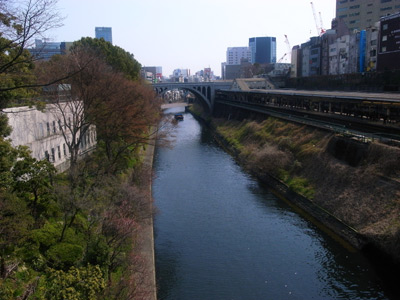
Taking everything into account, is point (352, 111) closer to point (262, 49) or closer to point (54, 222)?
point (54, 222)

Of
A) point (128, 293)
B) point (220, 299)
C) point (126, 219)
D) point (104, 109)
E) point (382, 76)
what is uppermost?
point (382, 76)

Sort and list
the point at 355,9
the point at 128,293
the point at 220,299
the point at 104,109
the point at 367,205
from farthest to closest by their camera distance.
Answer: the point at 355,9, the point at 104,109, the point at 367,205, the point at 220,299, the point at 128,293

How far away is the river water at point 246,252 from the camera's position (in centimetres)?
1081

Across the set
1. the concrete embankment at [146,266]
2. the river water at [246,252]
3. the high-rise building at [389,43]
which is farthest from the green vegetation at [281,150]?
the high-rise building at [389,43]

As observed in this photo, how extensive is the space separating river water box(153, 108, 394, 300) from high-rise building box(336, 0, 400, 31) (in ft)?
159

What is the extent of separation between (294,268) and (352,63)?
4331 cm

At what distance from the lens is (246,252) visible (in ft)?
42.4

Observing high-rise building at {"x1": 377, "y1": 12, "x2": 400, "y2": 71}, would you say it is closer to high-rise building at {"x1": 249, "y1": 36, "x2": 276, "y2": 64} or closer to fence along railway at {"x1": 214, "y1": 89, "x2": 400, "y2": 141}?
fence along railway at {"x1": 214, "y1": 89, "x2": 400, "y2": 141}

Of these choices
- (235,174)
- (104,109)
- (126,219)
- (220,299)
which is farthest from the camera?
(235,174)

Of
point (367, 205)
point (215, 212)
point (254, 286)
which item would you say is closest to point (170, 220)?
point (215, 212)

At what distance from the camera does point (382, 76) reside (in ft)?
123

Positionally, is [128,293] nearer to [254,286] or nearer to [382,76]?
[254,286]

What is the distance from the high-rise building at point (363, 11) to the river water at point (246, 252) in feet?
159

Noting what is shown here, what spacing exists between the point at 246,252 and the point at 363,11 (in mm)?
57265
